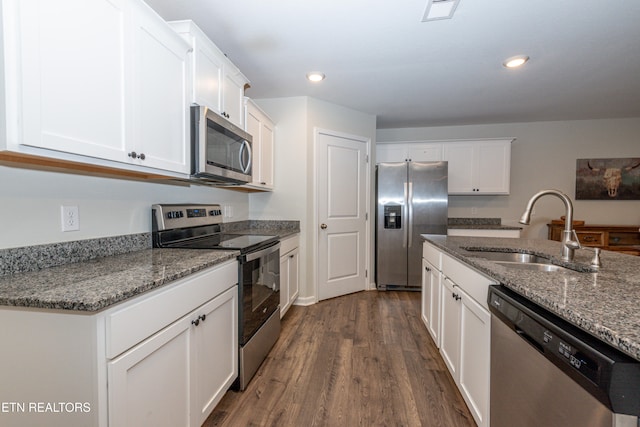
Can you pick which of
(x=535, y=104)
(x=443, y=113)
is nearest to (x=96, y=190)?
(x=443, y=113)

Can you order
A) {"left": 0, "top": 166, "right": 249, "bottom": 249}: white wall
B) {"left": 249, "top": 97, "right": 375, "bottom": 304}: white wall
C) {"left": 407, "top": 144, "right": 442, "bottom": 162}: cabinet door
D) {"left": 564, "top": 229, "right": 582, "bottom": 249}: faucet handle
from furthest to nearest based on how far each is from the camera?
{"left": 407, "top": 144, "right": 442, "bottom": 162}: cabinet door < {"left": 249, "top": 97, "right": 375, "bottom": 304}: white wall < {"left": 564, "top": 229, "right": 582, "bottom": 249}: faucet handle < {"left": 0, "top": 166, "right": 249, "bottom": 249}: white wall

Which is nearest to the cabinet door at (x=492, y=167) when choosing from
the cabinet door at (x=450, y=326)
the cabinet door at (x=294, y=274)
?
the cabinet door at (x=450, y=326)

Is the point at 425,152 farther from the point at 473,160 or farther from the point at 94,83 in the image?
the point at 94,83

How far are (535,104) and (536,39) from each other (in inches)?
66.9

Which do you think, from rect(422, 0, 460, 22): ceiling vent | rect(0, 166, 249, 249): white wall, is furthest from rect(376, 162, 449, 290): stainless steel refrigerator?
rect(0, 166, 249, 249): white wall

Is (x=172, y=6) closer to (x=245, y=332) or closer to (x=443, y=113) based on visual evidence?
(x=245, y=332)

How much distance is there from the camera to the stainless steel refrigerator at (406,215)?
3.58 m

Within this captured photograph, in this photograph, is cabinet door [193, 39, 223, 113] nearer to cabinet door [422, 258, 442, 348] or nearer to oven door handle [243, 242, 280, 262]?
oven door handle [243, 242, 280, 262]

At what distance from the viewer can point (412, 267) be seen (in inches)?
143

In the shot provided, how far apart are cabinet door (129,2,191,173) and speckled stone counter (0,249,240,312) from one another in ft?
1.54

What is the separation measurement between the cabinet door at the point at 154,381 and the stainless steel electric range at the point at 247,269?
0.49m

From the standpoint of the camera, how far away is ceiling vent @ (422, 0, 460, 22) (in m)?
1.64

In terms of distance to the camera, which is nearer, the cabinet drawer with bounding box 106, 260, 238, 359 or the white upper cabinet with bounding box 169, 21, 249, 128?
the cabinet drawer with bounding box 106, 260, 238, 359

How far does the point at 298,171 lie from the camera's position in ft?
10.3
